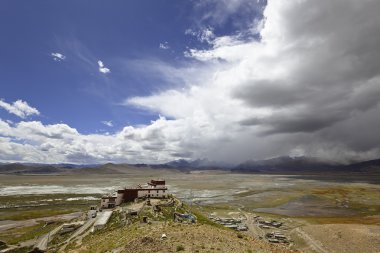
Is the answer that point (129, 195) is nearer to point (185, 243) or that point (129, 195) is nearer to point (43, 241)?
point (43, 241)

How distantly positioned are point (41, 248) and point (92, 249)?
2010 cm

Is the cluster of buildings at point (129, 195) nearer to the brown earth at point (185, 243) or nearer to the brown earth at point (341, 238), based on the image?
the brown earth at point (341, 238)

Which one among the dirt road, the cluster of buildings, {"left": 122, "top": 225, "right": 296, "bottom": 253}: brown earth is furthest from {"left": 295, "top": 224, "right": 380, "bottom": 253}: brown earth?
the dirt road

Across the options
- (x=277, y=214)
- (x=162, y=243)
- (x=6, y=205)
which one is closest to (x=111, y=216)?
(x=162, y=243)

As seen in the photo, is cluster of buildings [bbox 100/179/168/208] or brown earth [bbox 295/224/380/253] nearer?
brown earth [bbox 295/224/380/253]

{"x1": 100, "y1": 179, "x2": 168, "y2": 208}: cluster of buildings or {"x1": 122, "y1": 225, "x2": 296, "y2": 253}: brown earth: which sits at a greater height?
{"x1": 100, "y1": 179, "x2": 168, "y2": 208}: cluster of buildings

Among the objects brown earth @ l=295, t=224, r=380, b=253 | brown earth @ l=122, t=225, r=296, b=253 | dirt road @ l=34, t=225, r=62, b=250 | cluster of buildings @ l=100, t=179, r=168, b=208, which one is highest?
cluster of buildings @ l=100, t=179, r=168, b=208

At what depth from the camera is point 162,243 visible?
36875 mm

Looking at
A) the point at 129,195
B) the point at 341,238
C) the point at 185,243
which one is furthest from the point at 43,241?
the point at 341,238

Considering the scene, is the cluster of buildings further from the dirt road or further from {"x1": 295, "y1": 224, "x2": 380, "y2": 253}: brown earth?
{"x1": 295, "y1": 224, "x2": 380, "y2": 253}: brown earth

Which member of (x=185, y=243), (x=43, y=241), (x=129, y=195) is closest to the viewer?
(x=185, y=243)

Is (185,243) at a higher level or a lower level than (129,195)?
lower

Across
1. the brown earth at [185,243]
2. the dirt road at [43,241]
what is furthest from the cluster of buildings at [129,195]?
the brown earth at [185,243]

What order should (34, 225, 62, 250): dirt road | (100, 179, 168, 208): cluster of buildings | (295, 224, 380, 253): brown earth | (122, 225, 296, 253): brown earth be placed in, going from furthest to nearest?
(100, 179, 168, 208): cluster of buildings, (295, 224, 380, 253): brown earth, (34, 225, 62, 250): dirt road, (122, 225, 296, 253): brown earth
